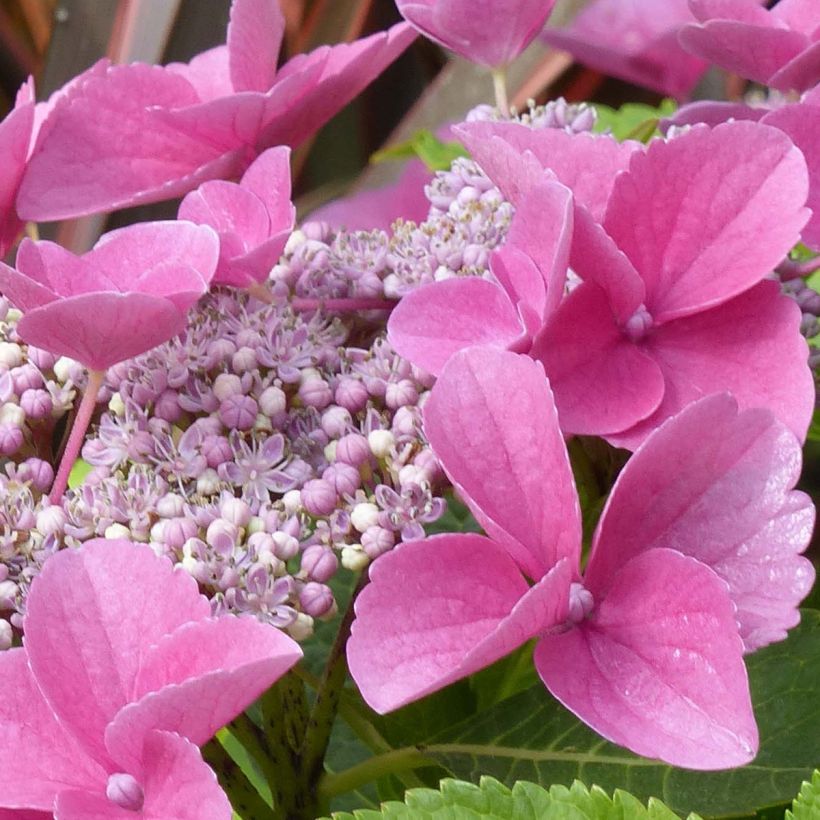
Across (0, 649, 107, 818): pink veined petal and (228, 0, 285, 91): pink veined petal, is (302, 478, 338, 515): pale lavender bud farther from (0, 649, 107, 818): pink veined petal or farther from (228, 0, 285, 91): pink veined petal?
(228, 0, 285, 91): pink veined petal

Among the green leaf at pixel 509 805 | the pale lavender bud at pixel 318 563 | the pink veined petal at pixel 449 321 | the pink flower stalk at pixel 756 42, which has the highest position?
the pink flower stalk at pixel 756 42

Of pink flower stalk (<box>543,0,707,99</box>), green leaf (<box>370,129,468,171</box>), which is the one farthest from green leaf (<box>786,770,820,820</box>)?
pink flower stalk (<box>543,0,707,99</box>)

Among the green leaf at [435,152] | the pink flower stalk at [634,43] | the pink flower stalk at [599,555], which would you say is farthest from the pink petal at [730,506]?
the pink flower stalk at [634,43]

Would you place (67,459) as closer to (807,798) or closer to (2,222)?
(2,222)

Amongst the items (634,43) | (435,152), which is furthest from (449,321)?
(634,43)

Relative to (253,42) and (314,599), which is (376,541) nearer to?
(314,599)

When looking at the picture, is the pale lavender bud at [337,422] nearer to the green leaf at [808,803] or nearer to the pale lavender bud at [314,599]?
the pale lavender bud at [314,599]
